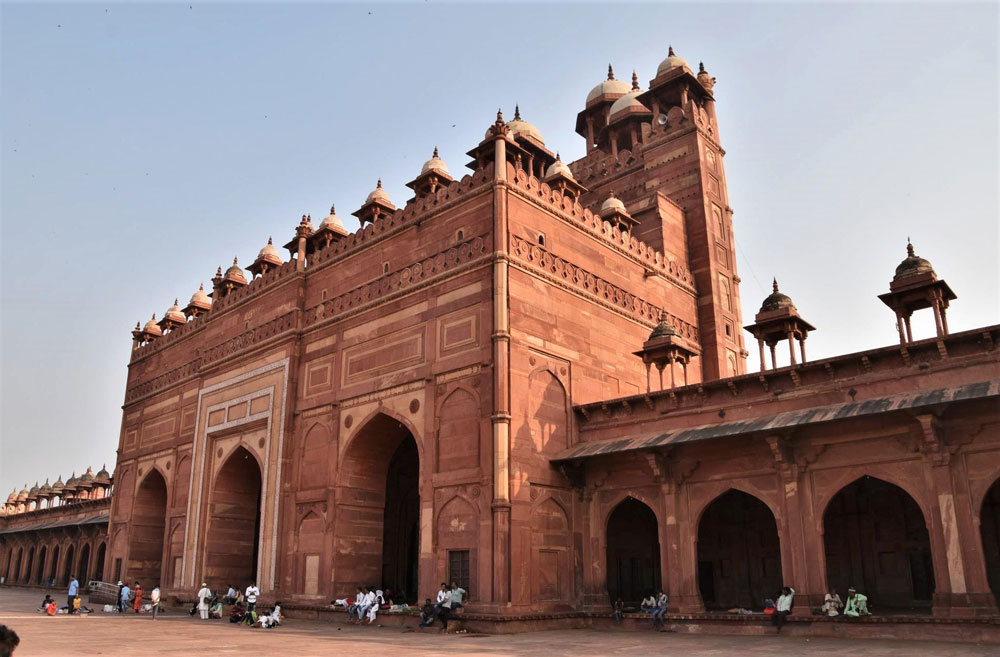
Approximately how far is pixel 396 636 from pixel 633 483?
5.64m

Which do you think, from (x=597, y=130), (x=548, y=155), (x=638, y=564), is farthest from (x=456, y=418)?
(x=597, y=130)

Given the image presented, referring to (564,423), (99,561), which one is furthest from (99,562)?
(564,423)

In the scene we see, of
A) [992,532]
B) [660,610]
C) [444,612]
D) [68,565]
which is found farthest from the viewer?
[68,565]

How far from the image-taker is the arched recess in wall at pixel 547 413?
17.1m

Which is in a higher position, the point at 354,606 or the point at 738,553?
the point at 738,553

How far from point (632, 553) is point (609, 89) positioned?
19.1 metres

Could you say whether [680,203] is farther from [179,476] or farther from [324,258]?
[179,476]

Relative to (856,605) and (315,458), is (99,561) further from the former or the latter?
(856,605)

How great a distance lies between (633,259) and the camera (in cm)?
2178

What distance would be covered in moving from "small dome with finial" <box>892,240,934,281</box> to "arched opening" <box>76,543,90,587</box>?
4067 centimetres

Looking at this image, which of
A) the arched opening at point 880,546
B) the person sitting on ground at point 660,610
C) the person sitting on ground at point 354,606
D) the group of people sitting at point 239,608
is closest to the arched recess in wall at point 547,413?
the person sitting on ground at point 660,610

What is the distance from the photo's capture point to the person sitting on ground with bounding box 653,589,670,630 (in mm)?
15259

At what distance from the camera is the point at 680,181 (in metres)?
26.5

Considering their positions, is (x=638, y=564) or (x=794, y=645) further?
(x=638, y=564)
